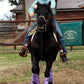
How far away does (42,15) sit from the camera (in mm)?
4598

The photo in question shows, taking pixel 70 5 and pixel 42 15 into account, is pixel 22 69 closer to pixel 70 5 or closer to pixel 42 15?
pixel 42 15

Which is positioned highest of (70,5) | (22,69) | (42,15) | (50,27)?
(70,5)

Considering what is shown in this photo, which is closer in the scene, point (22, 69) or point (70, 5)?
point (22, 69)

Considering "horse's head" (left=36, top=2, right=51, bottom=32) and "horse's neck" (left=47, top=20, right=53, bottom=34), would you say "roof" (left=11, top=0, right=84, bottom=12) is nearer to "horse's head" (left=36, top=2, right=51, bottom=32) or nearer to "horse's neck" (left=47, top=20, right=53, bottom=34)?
"horse's neck" (left=47, top=20, right=53, bottom=34)

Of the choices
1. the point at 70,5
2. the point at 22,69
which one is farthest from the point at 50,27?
the point at 70,5

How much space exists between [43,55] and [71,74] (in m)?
3.18

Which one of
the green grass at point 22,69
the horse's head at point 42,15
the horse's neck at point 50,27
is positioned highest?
the horse's head at point 42,15

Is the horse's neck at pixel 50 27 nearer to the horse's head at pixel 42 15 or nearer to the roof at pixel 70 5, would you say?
the horse's head at pixel 42 15

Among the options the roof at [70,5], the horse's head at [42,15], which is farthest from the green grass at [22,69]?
the roof at [70,5]

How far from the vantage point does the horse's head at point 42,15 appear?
443 centimetres

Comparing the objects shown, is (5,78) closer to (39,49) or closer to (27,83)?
(27,83)

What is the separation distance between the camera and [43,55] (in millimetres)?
5277

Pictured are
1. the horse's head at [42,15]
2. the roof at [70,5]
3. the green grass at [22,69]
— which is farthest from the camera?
the roof at [70,5]

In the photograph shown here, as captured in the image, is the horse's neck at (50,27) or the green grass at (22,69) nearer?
the horse's neck at (50,27)
